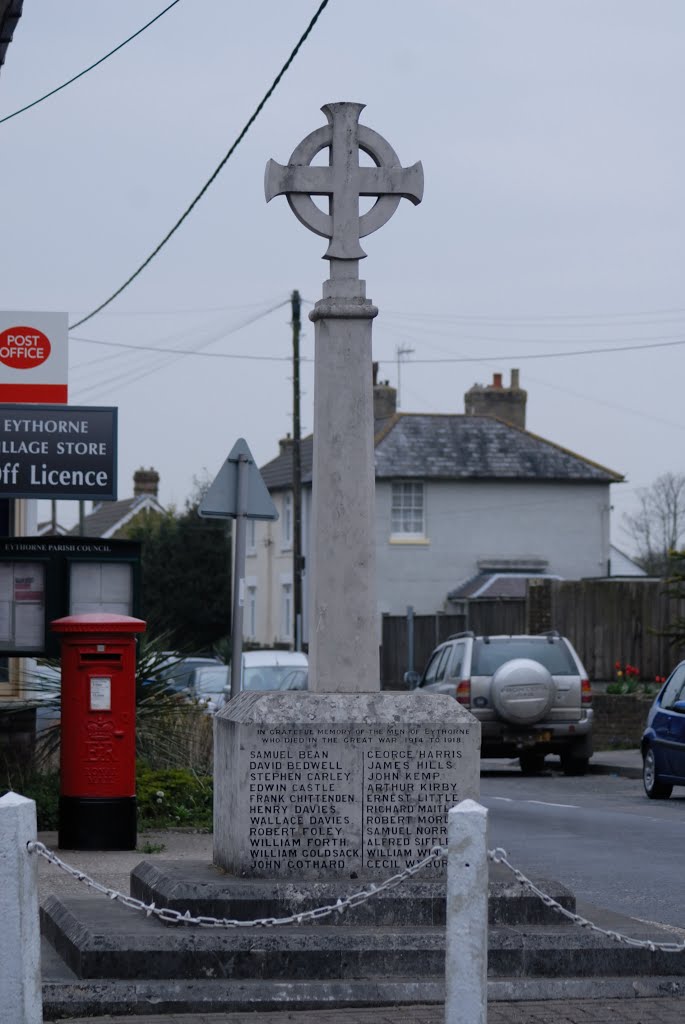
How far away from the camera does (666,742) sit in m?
18.6

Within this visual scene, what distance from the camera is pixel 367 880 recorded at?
791 cm

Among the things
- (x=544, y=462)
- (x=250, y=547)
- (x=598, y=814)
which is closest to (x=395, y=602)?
(x=544, y=462)

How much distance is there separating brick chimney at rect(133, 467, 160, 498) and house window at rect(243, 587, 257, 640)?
14.5m

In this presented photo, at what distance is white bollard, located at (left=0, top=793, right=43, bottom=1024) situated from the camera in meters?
5.75

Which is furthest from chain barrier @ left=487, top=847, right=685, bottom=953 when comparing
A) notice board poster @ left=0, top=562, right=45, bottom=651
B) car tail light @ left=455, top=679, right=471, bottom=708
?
car tail light @ left=455, top=679, right=471, bottom=708

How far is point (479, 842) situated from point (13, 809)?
153 centimetres

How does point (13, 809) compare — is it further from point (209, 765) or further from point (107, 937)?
point (209, 765)

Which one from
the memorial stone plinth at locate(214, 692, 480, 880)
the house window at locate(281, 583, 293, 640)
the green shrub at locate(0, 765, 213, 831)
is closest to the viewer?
the memorial stone plinth at locate(214, 692, 480, 880)

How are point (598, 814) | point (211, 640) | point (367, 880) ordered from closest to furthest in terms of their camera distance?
point (367, 880), point (598, 814), point (211, 640)

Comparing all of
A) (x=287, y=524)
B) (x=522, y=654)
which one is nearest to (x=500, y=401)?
(x=287, y=524)

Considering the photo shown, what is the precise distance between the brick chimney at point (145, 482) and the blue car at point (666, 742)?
174ft

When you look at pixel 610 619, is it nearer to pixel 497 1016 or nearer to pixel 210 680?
pixel 210 680

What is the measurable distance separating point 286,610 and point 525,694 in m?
32.1

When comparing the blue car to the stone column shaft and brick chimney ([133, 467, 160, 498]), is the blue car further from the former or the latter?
brick chimney ([133, 467, 160, 498])
